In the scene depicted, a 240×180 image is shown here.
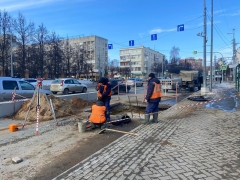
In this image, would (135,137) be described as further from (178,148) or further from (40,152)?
(40,152)

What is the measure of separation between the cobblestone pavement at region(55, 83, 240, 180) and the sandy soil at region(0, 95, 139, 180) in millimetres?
404

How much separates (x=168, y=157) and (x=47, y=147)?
9.69 feet

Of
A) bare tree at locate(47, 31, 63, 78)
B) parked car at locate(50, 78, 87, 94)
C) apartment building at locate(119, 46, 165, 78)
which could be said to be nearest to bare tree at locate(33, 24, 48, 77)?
bare tree at locate(47, 31, 63, 78)

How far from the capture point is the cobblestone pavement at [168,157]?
3.55 metres

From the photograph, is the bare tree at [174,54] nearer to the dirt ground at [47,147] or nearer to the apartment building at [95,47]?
the apartment building at [95,47]

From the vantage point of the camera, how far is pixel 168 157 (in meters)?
4.24

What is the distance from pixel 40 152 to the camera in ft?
15.7

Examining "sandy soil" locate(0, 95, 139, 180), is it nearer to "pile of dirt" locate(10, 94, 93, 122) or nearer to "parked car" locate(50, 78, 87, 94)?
"pile of dirt" locate(10, 94, 93, 122)

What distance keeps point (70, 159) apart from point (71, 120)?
406 centimetres

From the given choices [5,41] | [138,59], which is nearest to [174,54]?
[138,59]

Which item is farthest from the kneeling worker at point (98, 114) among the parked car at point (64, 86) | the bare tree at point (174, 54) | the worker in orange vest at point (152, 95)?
the bare tree at point (174, 54)

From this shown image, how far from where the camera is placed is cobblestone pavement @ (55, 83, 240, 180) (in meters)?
3.55

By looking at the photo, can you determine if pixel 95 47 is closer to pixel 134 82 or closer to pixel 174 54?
pixel 174 54

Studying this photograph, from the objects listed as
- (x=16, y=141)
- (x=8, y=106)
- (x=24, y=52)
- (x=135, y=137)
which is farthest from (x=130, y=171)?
(x=24, y=52)
